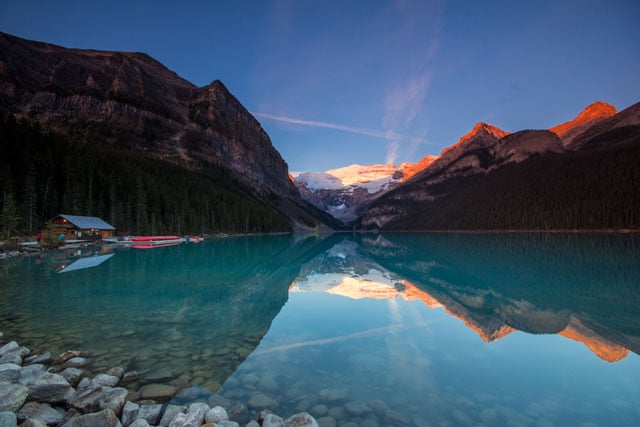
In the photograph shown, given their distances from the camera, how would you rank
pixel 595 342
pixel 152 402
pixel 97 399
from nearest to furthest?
pixel 97 399, pixel 152 402, pixel 595 342

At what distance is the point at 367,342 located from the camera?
13.4m

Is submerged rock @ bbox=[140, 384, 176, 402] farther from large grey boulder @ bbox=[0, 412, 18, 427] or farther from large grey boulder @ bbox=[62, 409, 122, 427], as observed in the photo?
large grey boulder @ bbox=[0, 412, 18, 427]

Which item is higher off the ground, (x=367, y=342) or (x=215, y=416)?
(x=215, y=416)

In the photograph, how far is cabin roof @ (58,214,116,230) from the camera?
2468 inches

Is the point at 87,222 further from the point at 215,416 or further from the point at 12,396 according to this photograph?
the point at 215,416

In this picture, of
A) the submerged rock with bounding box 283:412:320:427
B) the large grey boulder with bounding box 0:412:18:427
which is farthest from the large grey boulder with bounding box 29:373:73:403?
the submerged rock with bounding box 283:412:320:427

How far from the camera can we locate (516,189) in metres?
154

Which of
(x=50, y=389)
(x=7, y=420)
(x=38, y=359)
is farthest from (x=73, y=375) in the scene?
(x=7, y=420)

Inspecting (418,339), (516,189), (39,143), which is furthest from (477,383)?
(516,189)

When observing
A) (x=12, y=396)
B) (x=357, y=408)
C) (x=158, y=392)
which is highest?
(x=12, y=396)

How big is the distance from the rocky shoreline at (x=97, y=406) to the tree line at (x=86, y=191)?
182 ft

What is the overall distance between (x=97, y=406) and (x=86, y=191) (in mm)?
83152

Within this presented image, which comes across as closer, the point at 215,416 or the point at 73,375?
the point at 215,416

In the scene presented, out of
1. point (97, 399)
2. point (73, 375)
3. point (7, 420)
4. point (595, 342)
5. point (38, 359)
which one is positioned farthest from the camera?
point (595, 342)
